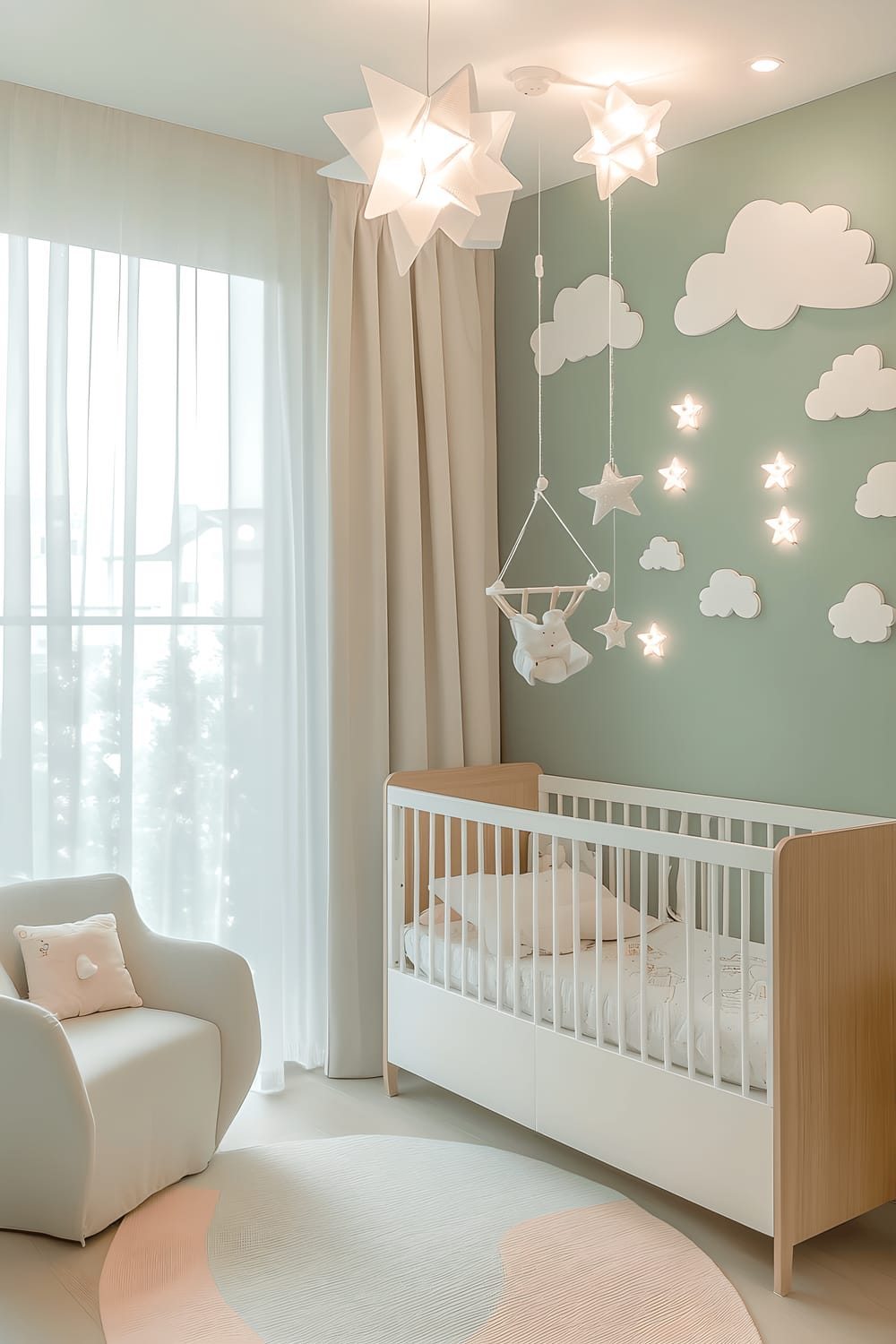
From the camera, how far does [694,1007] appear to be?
2.45 metres

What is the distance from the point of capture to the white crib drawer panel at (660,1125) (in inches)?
90.6

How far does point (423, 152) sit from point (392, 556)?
163 cm

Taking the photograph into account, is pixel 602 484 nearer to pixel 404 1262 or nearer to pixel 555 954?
pixel 555 954

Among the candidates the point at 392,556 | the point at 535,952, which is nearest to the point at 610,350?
the point at 392,556

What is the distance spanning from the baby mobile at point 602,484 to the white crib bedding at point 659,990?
76 centimetres

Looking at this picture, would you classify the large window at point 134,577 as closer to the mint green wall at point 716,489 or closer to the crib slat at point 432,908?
the crib slat at point 432,908

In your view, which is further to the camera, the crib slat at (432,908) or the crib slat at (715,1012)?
the crib slat at (432,908)

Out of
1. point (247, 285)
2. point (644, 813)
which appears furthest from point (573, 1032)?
point (247, 285)

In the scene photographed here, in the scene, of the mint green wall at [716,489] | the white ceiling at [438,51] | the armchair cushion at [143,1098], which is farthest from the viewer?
the mint green wall at [716,489]

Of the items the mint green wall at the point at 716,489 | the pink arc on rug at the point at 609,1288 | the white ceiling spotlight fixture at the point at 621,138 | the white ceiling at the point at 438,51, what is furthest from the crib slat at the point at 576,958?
the white ceiling at the point at 438,51

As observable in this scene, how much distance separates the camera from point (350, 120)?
2215mm

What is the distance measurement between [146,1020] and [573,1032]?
1.03m

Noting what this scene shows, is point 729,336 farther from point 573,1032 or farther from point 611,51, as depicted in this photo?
point 573,1032

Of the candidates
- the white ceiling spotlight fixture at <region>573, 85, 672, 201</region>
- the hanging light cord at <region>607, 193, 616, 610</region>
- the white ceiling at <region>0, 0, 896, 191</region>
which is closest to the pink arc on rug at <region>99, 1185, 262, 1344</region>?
the hanging light cord at <region>607, 193, 616, 610</region>
